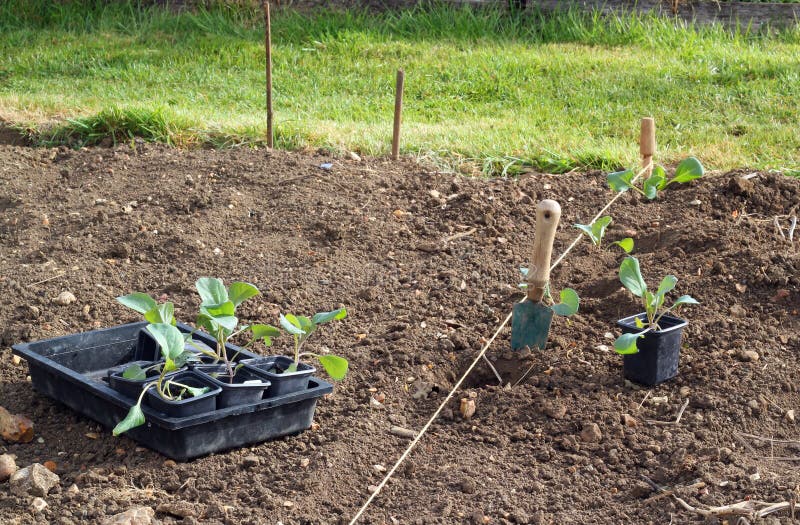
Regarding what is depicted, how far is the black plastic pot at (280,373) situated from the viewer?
2721mm

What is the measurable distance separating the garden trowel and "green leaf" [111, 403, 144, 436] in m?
1.29

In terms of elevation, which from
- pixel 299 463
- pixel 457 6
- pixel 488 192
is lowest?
pixel 299 463

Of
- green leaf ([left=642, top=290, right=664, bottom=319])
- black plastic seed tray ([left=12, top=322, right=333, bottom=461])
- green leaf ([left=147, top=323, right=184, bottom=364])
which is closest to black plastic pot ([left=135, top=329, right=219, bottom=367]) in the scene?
black plastic seed tray ([left=12, top=322, right=333, bottom=461])

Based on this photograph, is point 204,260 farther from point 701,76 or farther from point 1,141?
point 701,76

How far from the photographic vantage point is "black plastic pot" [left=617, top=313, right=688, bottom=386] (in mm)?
2900

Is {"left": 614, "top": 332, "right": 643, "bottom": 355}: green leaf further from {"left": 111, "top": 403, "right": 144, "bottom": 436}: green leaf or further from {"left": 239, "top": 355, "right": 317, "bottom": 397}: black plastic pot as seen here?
{"left": 111, "top": 403, "right": 144, "bottom": 436}: green leaf

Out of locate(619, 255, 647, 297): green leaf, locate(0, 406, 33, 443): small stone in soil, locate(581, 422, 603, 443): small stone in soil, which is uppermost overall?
locate(619, 255, 647, 297): green leaf

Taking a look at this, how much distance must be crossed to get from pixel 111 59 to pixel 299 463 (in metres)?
5.68

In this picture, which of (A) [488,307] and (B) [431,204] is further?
(B) [431,204]

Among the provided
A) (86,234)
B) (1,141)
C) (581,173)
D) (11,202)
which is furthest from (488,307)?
(1,141)

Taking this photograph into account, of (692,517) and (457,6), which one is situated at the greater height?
(457,6)

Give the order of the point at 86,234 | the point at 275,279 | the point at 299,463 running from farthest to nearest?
the point at 86,234 < the point at 275,279 < the point at 299,463

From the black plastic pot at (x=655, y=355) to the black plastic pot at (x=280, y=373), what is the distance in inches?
39.3

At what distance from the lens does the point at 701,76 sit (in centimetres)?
662
